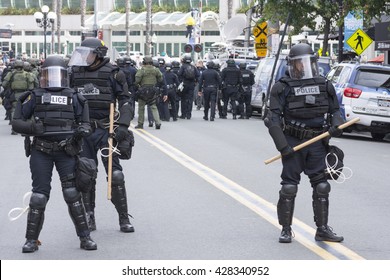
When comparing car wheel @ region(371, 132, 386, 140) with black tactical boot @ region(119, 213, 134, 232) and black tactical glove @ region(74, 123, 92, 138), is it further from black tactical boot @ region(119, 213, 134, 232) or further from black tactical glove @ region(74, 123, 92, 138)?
black tactical glove @ region(74, 123, 92, 138)

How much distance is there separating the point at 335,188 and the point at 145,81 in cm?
1269

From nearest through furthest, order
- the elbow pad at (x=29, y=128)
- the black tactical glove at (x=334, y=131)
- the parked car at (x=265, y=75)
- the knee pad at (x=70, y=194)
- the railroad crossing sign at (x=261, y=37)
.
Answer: the elbow pad at (x=29, y=128)
the knee pad at (x=70, y=194)
the black tactical glove at (x=334, y=131)
the parked car at (x=265, y=75)
the railroad crossing sign at (x=261, y=37)

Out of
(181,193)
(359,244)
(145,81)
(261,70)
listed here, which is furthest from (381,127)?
(359,244)

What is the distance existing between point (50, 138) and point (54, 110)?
24cm

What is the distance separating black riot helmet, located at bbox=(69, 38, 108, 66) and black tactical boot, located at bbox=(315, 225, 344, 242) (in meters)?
2.60

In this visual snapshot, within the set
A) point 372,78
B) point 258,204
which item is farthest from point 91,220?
point 372,78

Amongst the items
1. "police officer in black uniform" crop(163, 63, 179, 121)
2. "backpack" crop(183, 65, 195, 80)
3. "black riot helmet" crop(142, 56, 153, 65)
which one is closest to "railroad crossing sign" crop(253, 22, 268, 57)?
"backpack" crop(183, 65, 195, 80)

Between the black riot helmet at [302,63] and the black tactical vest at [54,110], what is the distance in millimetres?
2049

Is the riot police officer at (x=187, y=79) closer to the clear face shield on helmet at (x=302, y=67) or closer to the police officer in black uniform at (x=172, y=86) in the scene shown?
the police officer in black uniform at (x=172, y=86)

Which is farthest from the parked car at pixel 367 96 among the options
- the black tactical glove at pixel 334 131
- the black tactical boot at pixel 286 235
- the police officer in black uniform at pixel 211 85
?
the black tactical boot at pixel 286 235

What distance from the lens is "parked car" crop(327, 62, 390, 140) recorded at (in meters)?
23.0

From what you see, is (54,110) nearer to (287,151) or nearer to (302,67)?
(287,151)

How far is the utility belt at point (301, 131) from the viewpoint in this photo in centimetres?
927

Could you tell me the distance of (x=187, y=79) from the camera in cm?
3062
